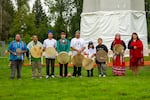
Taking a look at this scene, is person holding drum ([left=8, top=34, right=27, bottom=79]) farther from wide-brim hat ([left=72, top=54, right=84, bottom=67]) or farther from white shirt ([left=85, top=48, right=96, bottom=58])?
white shirt ([left=85, top=48, right=96, bottom=58])

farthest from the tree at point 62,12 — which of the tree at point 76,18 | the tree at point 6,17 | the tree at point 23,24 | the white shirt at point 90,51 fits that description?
the white shirt at point 90,51

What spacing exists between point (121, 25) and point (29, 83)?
16409mm

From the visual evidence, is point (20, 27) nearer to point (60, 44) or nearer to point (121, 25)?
point (121, 25)

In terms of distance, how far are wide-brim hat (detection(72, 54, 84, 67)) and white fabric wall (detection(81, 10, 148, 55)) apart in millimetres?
13026

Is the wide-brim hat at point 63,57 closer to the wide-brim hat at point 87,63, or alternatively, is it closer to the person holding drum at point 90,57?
the wide-brim hat at point 87,63

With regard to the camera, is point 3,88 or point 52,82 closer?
point 3,88

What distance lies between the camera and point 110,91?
12336 mm

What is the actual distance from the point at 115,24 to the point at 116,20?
28 cm

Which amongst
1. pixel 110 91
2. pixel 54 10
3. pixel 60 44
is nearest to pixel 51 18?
pixel 54 10

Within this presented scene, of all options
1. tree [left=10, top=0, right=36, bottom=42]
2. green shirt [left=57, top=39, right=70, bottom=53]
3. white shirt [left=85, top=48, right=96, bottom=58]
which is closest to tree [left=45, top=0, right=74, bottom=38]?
tree [left=10, top=0, right=36, bottom=42]

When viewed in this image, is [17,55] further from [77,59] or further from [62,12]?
[62,12]

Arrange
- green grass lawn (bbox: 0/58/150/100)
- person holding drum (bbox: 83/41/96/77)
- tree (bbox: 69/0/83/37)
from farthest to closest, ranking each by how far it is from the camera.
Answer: tree (bbox: 69/0/83/37) → person holding drum (bbox: 83/41/96/77) → green grass lawn (bbox: 0/58/150/100)

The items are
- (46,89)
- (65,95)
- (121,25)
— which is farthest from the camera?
(121,25)

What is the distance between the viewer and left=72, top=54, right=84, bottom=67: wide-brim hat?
665 inches
